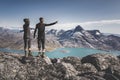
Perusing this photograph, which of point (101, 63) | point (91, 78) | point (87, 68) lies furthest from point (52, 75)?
point (101, 63)

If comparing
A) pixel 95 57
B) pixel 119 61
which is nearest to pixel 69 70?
pixel 95 57

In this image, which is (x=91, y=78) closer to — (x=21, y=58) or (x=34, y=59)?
(x=34, y=59)

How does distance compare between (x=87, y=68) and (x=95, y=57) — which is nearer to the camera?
(x=87, y=68)

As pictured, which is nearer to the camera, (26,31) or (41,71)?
(41,71)

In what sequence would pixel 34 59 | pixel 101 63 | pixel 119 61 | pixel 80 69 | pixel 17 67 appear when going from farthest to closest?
1. pixel 119 61
2. pixel 101 63
3. pixel 80 69
4. pixel 34 59
5. pixel 17 67

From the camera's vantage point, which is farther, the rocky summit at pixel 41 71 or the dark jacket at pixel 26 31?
the dark jacket at pixel 26 31

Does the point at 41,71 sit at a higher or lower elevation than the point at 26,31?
lower

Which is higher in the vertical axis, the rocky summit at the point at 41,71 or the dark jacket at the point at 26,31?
the dark jacket at the point at 26,31

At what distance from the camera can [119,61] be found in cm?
2494

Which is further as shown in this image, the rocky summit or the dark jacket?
the dark jacket

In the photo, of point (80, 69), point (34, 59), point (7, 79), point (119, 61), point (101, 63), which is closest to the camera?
point (7, 79)

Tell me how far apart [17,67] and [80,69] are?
7467 mm

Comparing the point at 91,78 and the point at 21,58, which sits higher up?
the point at 21,58

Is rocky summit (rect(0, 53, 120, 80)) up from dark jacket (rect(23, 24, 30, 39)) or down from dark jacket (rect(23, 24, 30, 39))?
down
